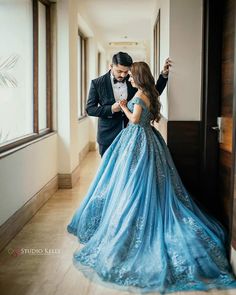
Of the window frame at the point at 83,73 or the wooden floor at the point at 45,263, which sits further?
the window frame at the point at 83,73

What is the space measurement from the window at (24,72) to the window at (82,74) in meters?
3.46

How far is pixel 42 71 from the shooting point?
5305mm

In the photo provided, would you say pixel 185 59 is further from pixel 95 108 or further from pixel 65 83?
pixel 65 83

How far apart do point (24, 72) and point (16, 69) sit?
0.33m

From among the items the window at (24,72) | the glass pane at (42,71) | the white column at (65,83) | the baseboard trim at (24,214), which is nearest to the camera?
the baseboard trim at (24,214)

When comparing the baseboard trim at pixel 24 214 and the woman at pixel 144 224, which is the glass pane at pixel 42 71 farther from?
the woman at pixel 144 224

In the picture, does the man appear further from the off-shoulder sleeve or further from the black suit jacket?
the off-shoulder sleeve

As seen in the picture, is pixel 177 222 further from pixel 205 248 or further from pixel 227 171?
pixel 227 171

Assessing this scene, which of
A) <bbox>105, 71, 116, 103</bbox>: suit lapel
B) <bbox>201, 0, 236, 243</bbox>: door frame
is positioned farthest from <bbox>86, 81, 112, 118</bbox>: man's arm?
<bbox>201, 0, 236, 243</bbox>: door frame

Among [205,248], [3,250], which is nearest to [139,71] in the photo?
[205,248]

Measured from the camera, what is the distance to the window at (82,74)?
8.90m

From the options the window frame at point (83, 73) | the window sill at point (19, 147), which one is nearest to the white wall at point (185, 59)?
the window sill at point (19, 147)

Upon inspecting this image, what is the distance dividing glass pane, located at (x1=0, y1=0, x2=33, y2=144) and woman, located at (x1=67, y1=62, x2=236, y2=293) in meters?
1.07

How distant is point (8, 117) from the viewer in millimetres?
4027
